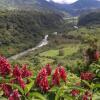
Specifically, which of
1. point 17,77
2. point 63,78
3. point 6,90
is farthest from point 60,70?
point 6,90

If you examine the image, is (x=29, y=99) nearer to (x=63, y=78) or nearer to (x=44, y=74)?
(x=44, y=74)

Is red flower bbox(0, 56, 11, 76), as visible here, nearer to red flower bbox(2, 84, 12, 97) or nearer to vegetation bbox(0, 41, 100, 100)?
vegetation bbox(0, 41, 100, 100)

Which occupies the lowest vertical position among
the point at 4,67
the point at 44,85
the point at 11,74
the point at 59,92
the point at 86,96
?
the point at 86,96

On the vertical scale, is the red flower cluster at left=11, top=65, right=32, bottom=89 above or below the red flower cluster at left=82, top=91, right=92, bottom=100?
above

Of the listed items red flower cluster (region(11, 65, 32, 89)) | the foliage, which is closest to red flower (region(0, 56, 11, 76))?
the foliage

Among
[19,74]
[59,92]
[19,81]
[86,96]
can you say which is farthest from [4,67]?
[86,96]

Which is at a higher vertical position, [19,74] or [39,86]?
[19,74]

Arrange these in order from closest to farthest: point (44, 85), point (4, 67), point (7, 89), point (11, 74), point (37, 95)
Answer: point (7, 89) → point (37, 95) → point (44, 85) → point (4, 67) → point (11, 74)

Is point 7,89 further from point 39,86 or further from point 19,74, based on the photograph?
point 39,86

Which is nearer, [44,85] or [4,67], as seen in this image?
[44,85]

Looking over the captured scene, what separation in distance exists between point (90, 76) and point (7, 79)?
3.35 m

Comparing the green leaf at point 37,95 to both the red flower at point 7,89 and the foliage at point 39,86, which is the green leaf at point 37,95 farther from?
the red flower at point 7,89

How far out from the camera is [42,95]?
7.57 m

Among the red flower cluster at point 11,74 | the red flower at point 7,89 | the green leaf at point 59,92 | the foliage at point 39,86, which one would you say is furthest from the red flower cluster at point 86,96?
the red flower at point 7,89
